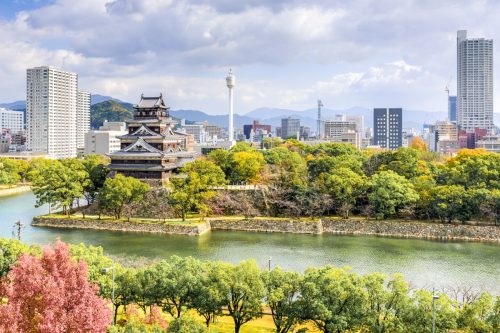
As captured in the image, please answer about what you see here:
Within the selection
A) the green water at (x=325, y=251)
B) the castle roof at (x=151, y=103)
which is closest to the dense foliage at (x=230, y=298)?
the green water at (x=325, y=251)

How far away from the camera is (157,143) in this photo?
44.5m

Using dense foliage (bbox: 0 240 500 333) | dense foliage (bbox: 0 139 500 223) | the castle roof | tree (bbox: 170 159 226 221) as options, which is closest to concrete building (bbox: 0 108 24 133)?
the castle roof

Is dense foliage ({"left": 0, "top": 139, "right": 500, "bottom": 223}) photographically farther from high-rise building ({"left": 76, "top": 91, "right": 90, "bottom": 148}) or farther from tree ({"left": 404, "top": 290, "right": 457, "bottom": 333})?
high-rise building ({"left": 76, "top": 91, "right": 90, "bottom": 148})

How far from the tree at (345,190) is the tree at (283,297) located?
2062 cm

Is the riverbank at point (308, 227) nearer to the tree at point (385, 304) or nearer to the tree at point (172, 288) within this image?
the tree at point (172, 288)

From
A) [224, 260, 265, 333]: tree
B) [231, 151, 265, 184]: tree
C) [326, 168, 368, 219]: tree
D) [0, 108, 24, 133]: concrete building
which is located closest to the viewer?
[224, 260, 265, 333]: tree

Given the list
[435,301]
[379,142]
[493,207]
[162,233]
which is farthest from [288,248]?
[379,142]

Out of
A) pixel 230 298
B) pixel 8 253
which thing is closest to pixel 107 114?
pixel 8 253

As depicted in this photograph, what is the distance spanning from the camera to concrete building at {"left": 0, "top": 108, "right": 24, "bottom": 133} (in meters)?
151

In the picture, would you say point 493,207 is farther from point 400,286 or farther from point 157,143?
point 157,143

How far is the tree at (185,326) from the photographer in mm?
12508

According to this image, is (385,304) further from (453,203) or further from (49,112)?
(49,112)

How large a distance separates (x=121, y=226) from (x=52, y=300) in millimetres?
24942

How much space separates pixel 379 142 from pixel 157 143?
10815 centimetres
